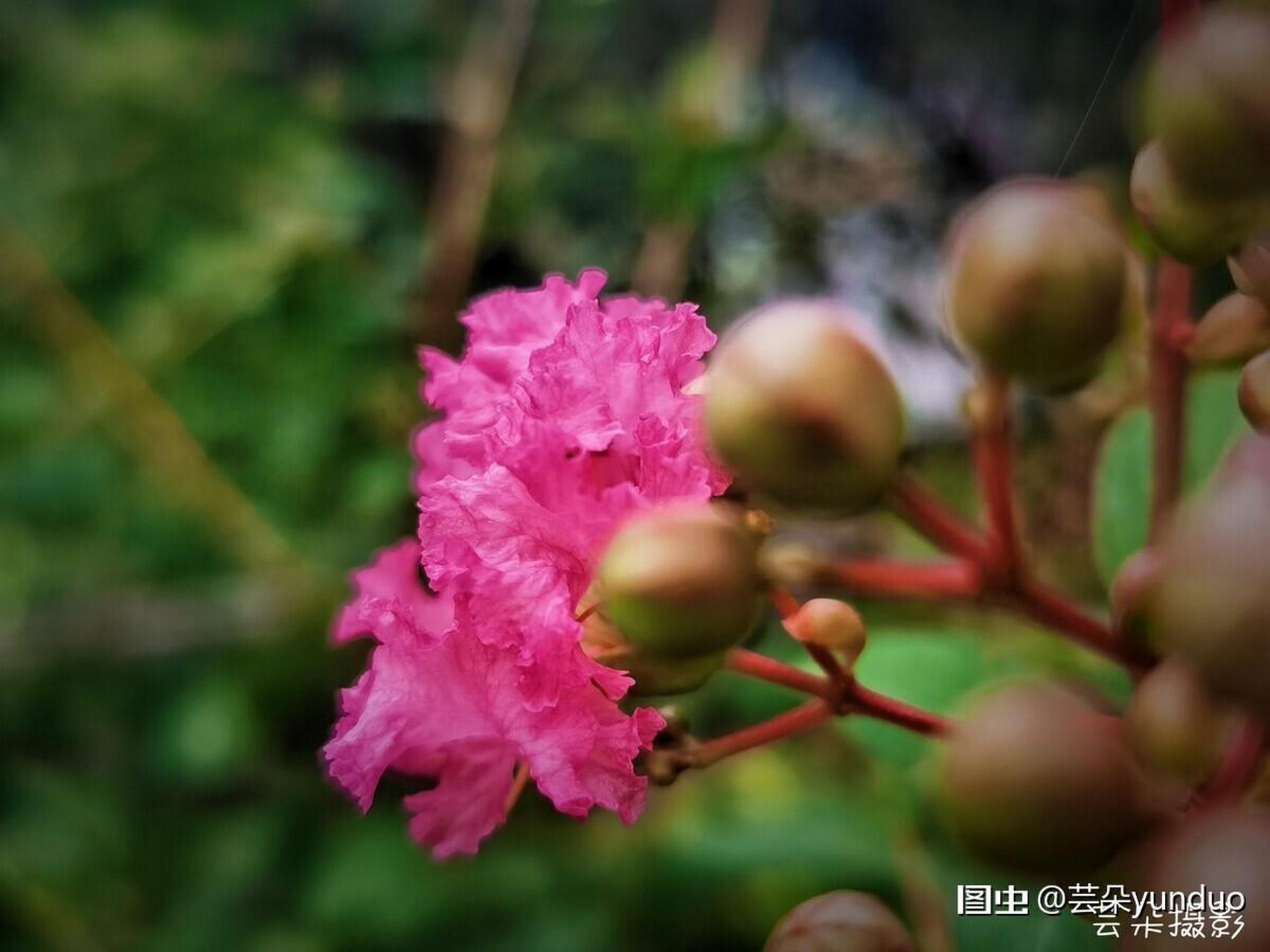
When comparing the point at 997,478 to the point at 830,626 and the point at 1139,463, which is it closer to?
the point at 830,626

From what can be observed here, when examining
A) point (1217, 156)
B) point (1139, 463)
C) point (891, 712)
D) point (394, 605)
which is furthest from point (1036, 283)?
point (1139, 463)

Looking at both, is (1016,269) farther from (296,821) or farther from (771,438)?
(296,821)

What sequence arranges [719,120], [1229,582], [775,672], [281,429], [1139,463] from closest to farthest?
[1229,582], [775,672], [1139,463], [281,429], [719,120]

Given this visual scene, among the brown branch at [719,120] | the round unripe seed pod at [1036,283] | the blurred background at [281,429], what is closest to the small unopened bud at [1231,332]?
the round unripe seed pod at [1036,283]

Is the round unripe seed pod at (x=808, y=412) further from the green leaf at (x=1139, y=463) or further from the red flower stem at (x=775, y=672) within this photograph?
the green leaf at (x=1139, y=463)

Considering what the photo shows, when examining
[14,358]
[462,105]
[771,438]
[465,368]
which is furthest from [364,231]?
[771,438]

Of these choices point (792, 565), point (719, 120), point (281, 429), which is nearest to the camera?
point (792, 565)
